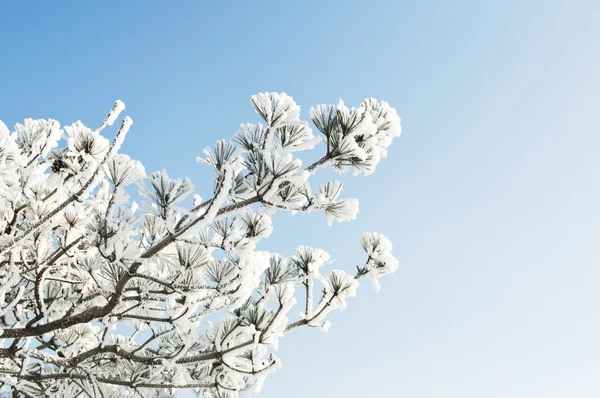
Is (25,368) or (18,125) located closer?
(18,125)

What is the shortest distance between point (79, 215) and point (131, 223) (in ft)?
2.48

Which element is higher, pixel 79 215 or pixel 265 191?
pixel 79 215

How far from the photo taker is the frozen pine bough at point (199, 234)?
2.44 metres

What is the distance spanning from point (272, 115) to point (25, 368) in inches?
109

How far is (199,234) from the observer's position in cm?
280

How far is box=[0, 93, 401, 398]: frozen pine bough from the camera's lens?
8.01ft

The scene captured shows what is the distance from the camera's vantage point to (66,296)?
393 cm

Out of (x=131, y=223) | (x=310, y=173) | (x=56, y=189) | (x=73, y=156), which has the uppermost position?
(x=56, y=189)

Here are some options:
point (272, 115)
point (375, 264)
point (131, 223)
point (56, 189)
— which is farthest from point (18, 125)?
point (375, 264)

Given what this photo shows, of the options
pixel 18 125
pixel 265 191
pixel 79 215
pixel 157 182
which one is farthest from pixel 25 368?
pixel 265 191

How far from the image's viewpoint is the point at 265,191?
2.52m

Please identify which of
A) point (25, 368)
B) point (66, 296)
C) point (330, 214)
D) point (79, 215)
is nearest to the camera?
point (330, 214)

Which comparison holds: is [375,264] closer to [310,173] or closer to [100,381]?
[310,173]

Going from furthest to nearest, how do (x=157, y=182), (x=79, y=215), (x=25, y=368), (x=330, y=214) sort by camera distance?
(x=25, y=368) < (x=79, y=215) < (x=330, y=214) < (x=157, y=182)
